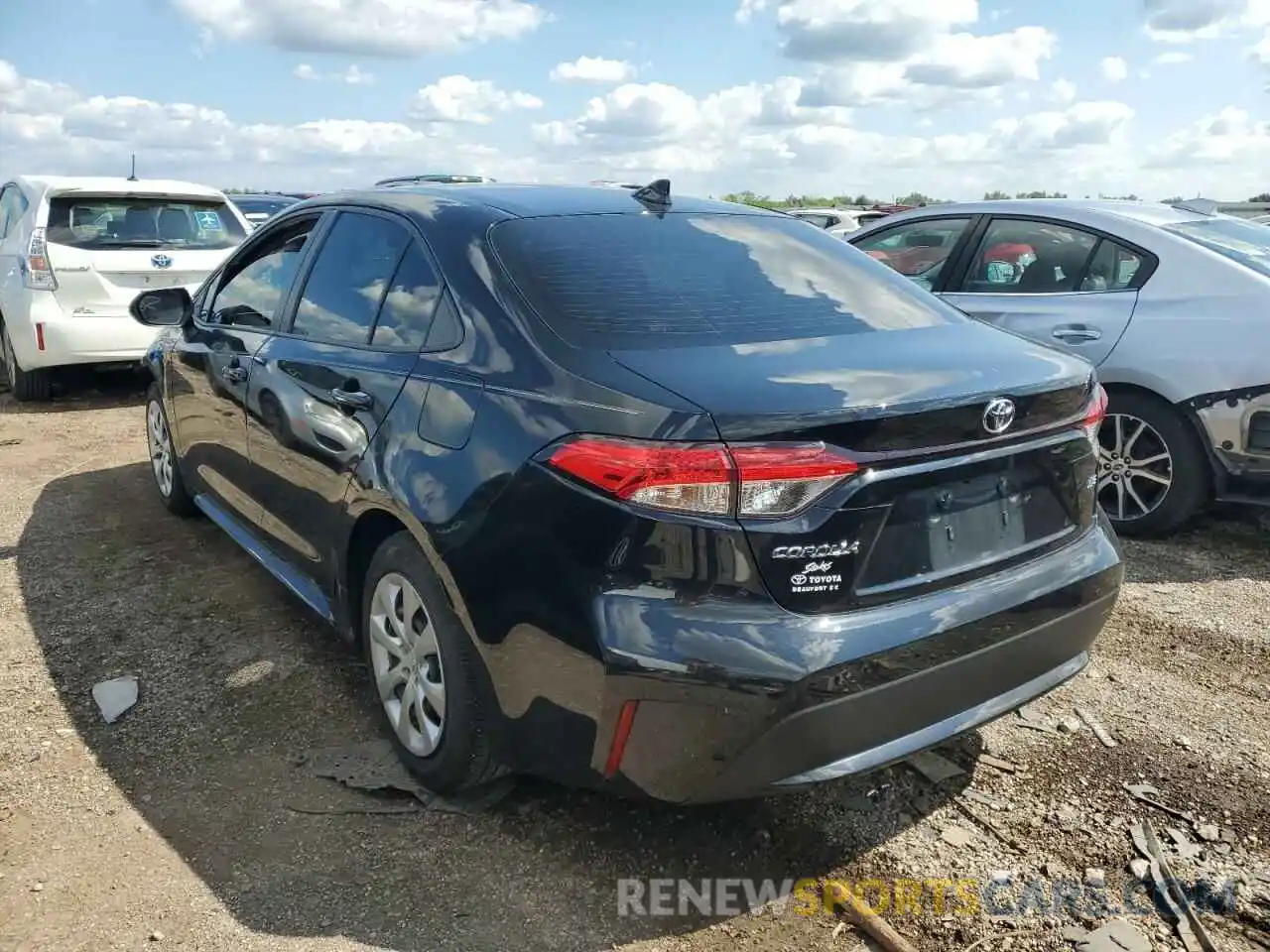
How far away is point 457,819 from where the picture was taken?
2.75 m

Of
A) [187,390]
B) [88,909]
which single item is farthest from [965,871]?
[187,390]

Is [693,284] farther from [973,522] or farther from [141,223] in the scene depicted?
[141,223]

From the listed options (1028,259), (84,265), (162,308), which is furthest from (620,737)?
(84,265)

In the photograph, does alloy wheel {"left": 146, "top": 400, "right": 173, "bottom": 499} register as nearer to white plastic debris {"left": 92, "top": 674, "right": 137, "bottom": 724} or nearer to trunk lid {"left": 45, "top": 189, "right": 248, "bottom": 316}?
white plastic debris {"left": 92, "top": 674, "right": 137, "bottom": 724}

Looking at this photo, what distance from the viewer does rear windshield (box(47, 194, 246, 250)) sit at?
7547 millimetres

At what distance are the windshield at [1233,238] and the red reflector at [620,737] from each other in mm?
3997

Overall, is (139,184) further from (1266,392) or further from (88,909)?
(1266,392)

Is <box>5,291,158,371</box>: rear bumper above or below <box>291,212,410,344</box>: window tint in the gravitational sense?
below

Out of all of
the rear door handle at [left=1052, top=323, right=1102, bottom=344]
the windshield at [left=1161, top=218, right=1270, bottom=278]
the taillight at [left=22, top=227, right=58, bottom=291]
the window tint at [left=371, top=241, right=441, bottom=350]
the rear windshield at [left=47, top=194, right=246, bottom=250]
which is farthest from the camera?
the rear windshield at [left=47, top=194, right=246, bottom=250]

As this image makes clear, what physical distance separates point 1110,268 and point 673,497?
386 centimetres

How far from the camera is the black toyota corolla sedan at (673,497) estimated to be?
83.7 inches

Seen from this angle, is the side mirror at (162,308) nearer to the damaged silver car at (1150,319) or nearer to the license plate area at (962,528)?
the license plate area at (962,528)

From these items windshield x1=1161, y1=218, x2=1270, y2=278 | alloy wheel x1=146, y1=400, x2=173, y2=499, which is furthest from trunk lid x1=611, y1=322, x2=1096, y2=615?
alloy wheel x1=146, y1=400, x2=173, y2=499

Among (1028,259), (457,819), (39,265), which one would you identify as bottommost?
(457,819)
